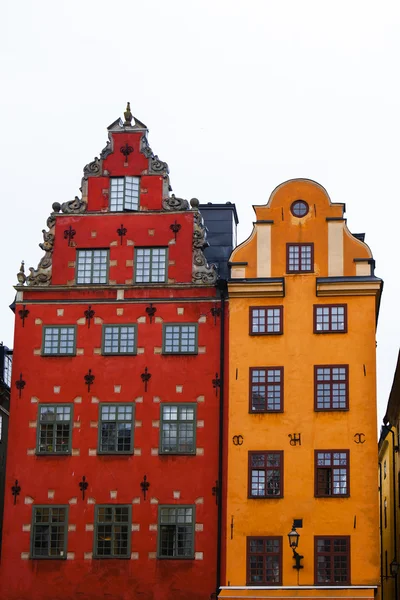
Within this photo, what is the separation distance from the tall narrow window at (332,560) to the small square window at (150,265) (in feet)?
36.1

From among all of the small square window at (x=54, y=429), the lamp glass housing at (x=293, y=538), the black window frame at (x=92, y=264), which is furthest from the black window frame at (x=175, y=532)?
the black window frame at (x=92, y=264)

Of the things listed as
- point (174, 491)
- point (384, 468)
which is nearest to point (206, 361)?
point (174, 491)

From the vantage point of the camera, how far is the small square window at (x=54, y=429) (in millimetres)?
41312

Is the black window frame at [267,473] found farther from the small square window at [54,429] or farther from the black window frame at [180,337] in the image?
the small square window at [54,429]

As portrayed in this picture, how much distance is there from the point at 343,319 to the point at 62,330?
1014 centimetres

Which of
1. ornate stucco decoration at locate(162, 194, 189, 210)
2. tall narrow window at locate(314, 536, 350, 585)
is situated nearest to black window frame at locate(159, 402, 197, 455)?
tall narrow window at locate(314, 536, 350, 585)

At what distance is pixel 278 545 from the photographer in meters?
39.3

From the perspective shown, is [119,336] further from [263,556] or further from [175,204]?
[263,556]

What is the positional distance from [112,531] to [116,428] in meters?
3.58

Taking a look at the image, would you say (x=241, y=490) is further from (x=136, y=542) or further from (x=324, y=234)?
(x=324, y=234)

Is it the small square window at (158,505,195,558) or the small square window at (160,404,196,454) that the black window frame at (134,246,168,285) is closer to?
the small square window at (160,404,196,454)

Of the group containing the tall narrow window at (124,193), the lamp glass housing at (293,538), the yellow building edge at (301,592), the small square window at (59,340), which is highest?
the tall narrow window at (124,193)

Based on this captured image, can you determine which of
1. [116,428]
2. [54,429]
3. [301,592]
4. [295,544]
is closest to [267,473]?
[295,544]

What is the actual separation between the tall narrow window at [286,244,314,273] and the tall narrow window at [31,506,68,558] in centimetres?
1171
